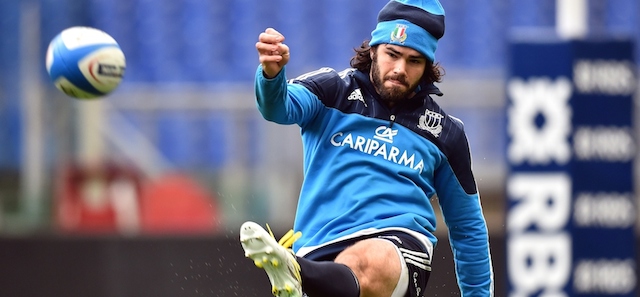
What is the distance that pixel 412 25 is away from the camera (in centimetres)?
468

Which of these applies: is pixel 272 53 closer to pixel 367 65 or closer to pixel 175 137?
pixel 367 65

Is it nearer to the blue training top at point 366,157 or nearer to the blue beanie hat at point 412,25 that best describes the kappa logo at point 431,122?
the blue training top at point 366,157

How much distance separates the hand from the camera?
4.22 m

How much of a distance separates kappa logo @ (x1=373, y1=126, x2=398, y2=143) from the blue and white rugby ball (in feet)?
4.98

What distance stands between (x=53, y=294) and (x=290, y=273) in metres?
5.24

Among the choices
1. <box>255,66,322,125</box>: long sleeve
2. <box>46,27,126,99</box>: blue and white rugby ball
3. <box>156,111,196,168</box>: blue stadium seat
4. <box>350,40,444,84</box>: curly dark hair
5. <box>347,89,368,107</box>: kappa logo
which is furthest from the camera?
<box>156,111,196,168</box>: blue stadium seat

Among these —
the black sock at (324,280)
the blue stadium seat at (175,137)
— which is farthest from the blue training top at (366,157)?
the blue stadium seat at (175,137)

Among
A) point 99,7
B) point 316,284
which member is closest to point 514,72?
point 316,284

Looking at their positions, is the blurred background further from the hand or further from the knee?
the hand

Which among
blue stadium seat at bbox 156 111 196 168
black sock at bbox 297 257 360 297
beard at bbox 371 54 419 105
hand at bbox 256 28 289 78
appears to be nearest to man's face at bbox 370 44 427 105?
beard at bbox 371 54 419 105

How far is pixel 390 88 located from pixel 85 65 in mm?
1627

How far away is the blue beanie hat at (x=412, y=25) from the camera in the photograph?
4652mm

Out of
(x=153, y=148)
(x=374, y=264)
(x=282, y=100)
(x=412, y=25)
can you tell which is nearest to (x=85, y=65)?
(x=282, y=100)

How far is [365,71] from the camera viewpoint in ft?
16.0
